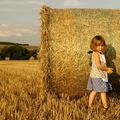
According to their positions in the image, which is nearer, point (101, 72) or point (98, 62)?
point (98, 62)

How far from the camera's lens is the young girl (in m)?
7.51

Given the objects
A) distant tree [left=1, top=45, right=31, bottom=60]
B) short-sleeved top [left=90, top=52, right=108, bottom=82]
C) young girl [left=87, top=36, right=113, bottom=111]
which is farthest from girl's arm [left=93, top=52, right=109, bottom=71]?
distant tree [left=1, top=45, right=31, bottom=60]

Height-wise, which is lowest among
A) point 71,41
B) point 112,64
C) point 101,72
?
point 101,72

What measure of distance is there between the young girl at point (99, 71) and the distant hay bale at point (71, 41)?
26 centimetres

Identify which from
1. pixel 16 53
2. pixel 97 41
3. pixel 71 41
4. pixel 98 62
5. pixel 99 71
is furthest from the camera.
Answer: pixel 16 53

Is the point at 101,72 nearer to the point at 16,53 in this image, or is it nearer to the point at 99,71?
the point at 99,71

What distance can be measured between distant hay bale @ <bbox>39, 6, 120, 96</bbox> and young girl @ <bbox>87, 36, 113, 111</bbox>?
0.26m

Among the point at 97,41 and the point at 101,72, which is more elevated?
the point at 97,41

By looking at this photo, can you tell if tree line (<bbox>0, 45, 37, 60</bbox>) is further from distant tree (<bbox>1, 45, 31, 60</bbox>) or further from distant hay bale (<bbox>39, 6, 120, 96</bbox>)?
distant hay bale (<bbox>39, 6, 120, 96</bbox>)

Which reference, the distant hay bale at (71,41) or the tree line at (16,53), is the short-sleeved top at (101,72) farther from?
the tree line at (16,53)

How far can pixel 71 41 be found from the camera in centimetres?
790

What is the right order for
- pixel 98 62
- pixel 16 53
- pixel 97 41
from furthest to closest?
pixel 16 53 < pixel 98 62 < pixel 97 41

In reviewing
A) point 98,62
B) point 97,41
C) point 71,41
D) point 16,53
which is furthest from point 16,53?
point 97,41

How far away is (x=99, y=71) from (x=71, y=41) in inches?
30.4
